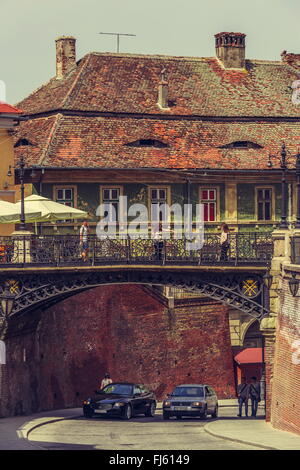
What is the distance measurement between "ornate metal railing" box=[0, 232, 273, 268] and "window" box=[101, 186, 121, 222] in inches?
343

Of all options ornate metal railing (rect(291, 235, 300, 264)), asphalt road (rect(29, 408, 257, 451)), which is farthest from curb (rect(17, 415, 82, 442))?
ornate metal railing (rect(291, 235, 300, 264))

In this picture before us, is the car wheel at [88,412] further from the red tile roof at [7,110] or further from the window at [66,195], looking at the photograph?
the red tile roof at [7,110]

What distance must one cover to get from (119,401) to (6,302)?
17.7 ft

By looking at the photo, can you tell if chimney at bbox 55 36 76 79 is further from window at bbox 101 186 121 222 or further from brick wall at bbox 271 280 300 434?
brick wall at bbox 271 280 300 434

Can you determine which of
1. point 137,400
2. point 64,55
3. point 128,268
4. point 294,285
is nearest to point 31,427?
point 137,400

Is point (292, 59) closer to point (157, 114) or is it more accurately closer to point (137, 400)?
point (157, 114)

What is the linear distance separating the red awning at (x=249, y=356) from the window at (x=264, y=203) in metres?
6.54

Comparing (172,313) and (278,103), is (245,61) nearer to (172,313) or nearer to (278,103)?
(278,103)

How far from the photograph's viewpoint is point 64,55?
76438 millimetres

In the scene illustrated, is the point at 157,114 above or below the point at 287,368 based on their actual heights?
above

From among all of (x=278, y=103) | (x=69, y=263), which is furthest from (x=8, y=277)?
(x=278, y=103)

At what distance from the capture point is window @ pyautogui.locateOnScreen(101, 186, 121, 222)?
70188 mm

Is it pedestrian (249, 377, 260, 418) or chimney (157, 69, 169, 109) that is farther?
chimney (157, 69, 169, 109)

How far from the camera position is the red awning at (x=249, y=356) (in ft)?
246
